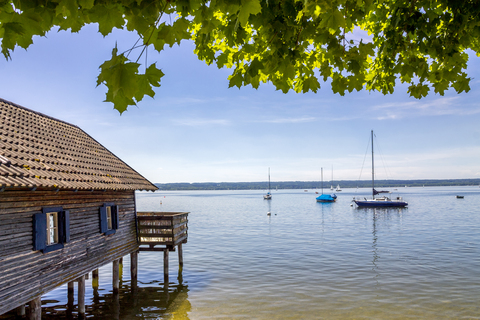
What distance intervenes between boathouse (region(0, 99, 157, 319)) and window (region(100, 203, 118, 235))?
0.04 metres

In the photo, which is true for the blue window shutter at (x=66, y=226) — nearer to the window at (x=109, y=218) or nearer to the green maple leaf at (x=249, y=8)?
the window at (x=109, y=218)

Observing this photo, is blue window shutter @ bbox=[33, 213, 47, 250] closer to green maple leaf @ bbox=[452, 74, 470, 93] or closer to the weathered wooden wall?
the weathered wooden wall

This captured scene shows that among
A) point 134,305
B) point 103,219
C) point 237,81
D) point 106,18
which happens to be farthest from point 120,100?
point 134,305

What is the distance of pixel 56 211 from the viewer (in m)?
11.3

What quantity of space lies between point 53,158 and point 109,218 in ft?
13.0

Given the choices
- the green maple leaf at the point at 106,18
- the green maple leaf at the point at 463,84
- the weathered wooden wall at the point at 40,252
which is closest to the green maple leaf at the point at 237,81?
the green maple leaf at the point at 106,18

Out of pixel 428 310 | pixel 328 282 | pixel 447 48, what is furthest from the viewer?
pixel 328 282

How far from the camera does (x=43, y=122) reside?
602 inches

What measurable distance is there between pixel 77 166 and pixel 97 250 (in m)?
3.43

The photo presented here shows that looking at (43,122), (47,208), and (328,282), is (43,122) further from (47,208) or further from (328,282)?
(328,282)

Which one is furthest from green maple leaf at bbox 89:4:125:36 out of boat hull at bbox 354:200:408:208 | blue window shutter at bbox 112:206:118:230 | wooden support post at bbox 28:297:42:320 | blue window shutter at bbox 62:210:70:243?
boat hull at bbox 354:200:408:208

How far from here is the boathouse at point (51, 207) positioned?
948 cm

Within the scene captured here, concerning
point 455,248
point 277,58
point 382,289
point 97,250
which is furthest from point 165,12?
point 455,248

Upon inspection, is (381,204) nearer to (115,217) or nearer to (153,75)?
(115,217)
